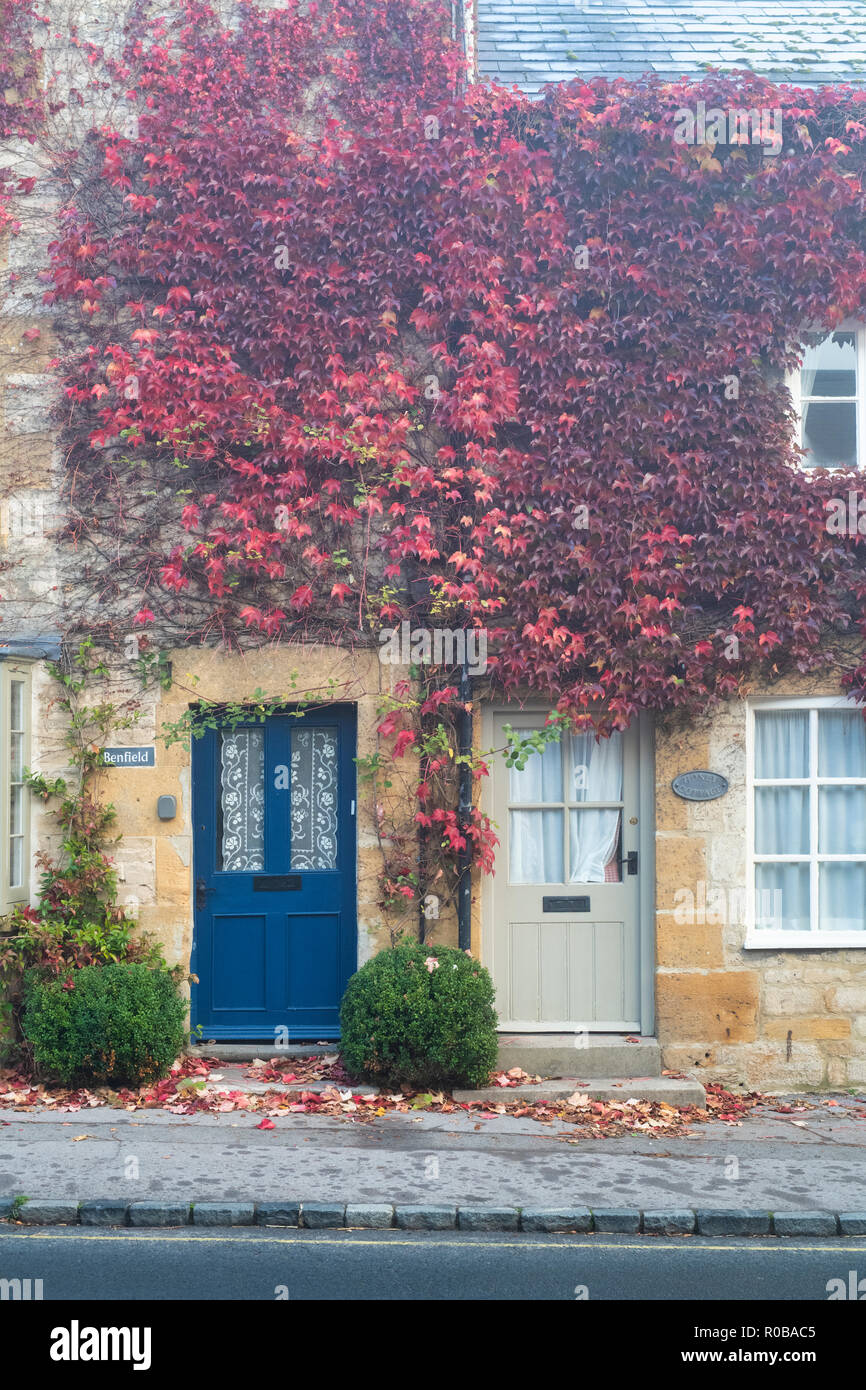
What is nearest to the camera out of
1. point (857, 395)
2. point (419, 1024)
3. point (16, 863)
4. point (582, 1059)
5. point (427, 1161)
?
point (427, 1161)

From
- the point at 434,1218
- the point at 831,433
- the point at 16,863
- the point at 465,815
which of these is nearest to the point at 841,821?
the point at 465,815

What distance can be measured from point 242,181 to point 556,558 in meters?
3.59

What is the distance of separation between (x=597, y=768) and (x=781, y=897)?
162cm

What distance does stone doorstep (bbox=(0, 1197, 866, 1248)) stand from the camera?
5.94 meters

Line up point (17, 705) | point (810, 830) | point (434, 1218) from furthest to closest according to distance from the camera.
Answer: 1. point (810, 830)
2. point (17, 705)
3. point (434, 1218)

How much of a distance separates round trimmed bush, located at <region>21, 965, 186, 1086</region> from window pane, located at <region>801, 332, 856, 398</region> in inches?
251

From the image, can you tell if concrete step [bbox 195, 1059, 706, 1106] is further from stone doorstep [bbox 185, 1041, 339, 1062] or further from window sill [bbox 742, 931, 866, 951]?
window sill [bbox 742, 931, 866, 951]

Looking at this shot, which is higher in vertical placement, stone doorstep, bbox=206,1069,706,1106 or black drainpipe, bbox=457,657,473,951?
black drainpipe, bbox=457,657,473,951

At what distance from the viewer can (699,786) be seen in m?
8.72

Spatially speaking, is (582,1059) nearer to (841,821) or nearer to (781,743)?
(841,821)

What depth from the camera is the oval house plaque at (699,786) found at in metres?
8.71

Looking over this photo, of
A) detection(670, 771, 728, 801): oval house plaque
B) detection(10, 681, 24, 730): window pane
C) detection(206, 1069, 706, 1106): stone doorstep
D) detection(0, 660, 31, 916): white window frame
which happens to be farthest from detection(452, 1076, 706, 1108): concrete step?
detection(10, 681, 24, 730): window pane

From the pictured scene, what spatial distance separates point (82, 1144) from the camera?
23.0 ft

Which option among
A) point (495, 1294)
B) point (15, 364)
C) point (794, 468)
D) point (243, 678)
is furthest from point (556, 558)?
point (495, 1294)
